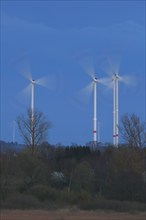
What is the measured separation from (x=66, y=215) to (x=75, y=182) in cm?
2178

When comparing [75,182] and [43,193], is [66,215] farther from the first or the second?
[75,182]

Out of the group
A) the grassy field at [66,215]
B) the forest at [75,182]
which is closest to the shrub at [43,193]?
the forest at [75,182]

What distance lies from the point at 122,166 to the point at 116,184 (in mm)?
8710

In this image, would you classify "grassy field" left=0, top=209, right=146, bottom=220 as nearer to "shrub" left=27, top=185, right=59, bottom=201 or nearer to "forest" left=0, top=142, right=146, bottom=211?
"forest" left=0, top=142, right=146, bottom=211

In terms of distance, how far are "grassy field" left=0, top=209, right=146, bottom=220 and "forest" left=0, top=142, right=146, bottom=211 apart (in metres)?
3.96

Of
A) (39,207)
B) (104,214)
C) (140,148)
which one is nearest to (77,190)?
(39,207)

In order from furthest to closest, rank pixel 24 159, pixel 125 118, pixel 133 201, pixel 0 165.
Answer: pixel 125 118, pixel 24 159, pixel 0 165, pixel 133 201

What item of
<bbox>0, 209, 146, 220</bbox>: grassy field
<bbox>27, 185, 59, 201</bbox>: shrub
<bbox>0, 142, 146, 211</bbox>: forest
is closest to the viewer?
<bbox>0, 209, 146, 220</bbox>: grassy field

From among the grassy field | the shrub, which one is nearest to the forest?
the shrub

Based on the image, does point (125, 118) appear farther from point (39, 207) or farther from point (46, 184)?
point (39, 207)

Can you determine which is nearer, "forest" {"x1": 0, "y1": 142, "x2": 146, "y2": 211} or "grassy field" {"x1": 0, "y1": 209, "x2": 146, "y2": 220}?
"grassy field" {"x1": 0, "y1": 209, "x2": 146, "y2": 220}

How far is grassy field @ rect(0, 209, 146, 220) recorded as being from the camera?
2001 inches

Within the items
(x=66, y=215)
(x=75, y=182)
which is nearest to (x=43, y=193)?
(x=75, y=182)

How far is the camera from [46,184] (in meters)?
76.9
